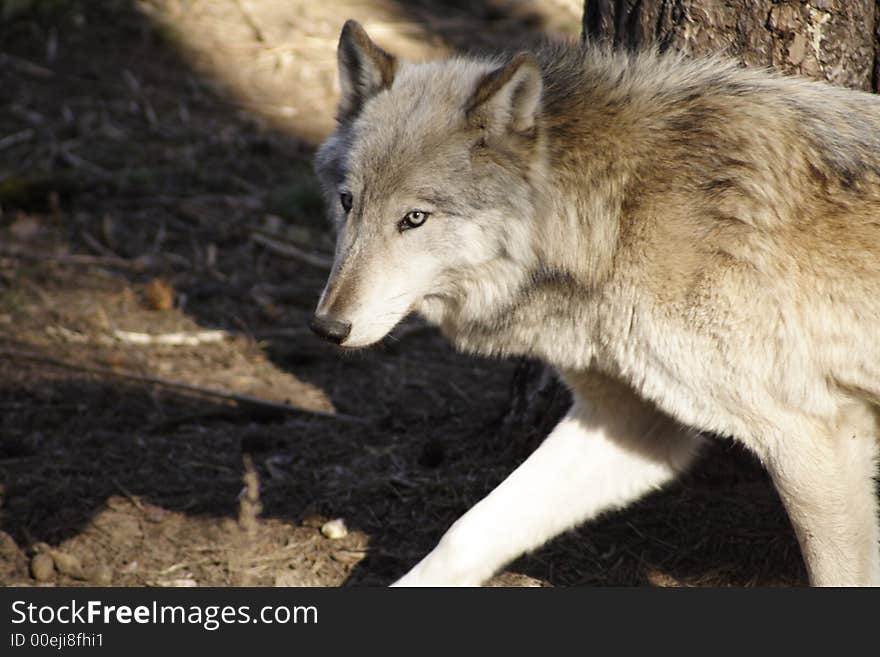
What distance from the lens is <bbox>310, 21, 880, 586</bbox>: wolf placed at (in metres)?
3.12

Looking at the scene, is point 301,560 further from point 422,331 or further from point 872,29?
point 872,29

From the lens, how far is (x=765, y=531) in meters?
4.08

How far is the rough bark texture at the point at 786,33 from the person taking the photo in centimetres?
371

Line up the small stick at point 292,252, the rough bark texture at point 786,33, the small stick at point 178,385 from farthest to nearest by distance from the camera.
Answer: the small stick at point 292,252, the small stick at point 178,385, the rough bark texture at point 786,33

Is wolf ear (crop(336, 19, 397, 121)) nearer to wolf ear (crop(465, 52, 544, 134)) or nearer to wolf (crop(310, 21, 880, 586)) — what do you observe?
wolf (crop(310, 21, 880, 586))

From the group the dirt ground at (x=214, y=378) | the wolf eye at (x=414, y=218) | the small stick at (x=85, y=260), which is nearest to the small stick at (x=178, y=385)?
the dirt ground at (x=214, y=378)

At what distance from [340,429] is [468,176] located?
6.62 ft

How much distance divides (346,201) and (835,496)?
1.78 metres

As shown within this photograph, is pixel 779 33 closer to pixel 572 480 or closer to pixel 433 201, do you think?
pixel 433 201

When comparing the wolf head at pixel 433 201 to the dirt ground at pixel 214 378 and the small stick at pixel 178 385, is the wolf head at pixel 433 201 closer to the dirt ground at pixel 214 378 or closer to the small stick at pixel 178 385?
the dirt ground at pixel 214 378

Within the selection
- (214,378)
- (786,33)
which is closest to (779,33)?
(786,33)

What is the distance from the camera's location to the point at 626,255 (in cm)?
324

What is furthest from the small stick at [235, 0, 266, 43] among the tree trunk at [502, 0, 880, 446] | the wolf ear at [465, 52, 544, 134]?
the wolf ear at [465, 52, 544, 134]

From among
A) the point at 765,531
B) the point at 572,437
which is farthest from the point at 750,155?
the point at 765,531
